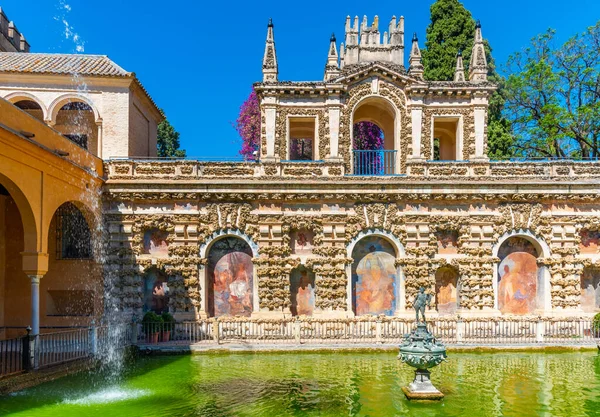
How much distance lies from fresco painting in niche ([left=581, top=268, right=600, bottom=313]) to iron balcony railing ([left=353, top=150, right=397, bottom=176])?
10106 millimetres

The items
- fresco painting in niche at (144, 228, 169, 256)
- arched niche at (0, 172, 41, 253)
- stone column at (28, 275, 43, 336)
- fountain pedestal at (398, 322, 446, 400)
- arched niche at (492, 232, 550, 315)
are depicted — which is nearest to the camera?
fountain pedestal at (398, 322, 446, 400)

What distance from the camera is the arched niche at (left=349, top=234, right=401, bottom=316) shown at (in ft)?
87.2

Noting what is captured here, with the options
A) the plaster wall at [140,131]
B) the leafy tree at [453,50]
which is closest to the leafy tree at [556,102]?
the leafy tree at [453,50]

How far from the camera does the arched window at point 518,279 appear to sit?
2678 cm

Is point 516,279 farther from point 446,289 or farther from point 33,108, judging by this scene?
point 33,108

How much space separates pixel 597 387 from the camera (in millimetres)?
16109

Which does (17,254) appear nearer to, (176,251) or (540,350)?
(176,251)

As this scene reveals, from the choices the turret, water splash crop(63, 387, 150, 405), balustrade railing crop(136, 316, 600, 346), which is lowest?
water splash crop(63, 387, 150, 405)

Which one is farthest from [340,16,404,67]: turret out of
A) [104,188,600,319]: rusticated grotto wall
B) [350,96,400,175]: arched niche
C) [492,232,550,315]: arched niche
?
[492,232,550,315]: arched niche

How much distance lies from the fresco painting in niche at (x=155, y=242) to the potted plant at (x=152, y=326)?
3.53 metres

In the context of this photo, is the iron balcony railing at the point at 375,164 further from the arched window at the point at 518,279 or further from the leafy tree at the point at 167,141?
the leafy tree at the point at 167,141

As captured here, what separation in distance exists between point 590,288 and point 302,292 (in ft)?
44.2

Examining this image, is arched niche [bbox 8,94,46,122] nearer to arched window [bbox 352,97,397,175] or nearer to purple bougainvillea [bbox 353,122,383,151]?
arched window [bbox 352,97,397,175]

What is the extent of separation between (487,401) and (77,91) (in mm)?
22037
